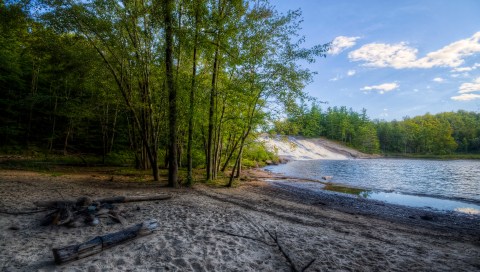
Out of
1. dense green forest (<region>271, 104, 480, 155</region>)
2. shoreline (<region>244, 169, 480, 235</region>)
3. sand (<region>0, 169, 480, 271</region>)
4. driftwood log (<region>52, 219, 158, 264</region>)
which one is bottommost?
shoreline (<region>244, 169, 480, 235</region>)

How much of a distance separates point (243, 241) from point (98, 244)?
316 cm

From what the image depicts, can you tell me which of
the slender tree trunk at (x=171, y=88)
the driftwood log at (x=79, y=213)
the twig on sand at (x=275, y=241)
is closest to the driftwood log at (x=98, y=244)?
the driftwood log at (x=79, y=213)

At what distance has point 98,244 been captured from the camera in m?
4.78

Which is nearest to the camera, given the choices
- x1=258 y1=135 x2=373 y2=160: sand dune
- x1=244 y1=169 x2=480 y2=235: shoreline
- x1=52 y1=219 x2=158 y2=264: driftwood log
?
x1=52 y1=219 x2=158 y2=264: driftwood log

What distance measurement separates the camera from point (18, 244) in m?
5.04

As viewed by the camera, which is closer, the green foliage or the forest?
the forest

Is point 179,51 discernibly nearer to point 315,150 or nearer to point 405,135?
point 315,150

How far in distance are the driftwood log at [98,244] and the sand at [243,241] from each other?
0.37 feet

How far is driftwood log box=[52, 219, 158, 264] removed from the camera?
4270 millimetres

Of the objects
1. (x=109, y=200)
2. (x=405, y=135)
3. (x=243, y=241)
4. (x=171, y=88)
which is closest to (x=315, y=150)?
(x=405, y=135)

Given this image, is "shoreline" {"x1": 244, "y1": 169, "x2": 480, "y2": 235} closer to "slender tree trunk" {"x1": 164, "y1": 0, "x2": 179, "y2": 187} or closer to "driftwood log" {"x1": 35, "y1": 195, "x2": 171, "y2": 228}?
"slender tree trunk" {"x1": 164, "y1": 0, "x2": 179, "y2": 187}

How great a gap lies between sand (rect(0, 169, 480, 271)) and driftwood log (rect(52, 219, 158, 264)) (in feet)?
0.37

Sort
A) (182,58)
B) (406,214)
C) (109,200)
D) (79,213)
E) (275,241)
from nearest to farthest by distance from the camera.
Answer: (275,241) < (79,213) < (109,200) < (406,214) < (182,58)

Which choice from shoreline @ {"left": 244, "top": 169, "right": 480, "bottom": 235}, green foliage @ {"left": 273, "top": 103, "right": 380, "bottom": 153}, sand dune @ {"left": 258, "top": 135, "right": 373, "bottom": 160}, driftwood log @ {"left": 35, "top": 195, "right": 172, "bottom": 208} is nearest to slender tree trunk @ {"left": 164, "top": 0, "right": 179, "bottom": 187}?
driftwood log @ {"left": 35, "top": 195, "right": 172, "bottom": 208}
